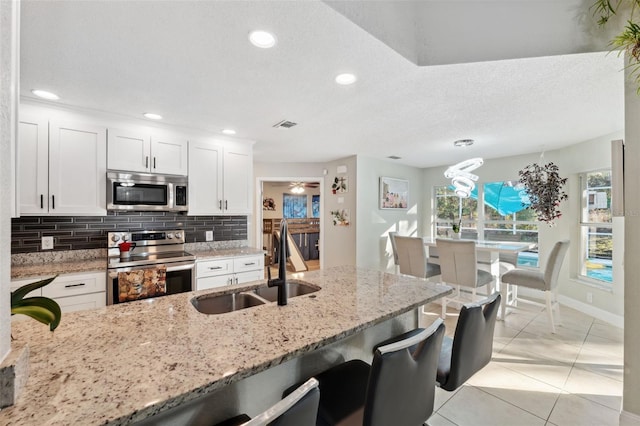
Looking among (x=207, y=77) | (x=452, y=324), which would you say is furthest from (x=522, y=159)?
(x=207, y=77)

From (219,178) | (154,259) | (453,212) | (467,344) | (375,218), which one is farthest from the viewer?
(453,212)

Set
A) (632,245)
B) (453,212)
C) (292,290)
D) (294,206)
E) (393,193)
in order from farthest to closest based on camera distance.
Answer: (294,206)
(453,212)
(393,193)
(292,290)
(632,245)

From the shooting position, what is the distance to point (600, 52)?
173cm

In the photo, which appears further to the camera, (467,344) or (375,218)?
(375,218)

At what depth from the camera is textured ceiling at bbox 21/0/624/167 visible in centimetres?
142

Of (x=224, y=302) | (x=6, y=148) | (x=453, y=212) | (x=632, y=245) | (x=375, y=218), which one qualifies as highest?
(x=6, y=148)

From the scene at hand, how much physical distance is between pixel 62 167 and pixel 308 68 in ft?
7.80

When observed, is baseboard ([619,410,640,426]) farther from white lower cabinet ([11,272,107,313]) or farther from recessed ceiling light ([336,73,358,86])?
white lower cabinet ([11,272,107,313])

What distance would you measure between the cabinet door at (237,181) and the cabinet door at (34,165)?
159 cm

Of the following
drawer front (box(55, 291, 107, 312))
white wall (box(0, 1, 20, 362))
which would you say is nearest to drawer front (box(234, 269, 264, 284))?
drawer front (box(55, 291, 107, 312))

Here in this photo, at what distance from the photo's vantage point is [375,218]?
4.87m

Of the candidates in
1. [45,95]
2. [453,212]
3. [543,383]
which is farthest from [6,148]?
[453,212]

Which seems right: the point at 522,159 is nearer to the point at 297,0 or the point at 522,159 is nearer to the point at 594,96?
the point at 594,96

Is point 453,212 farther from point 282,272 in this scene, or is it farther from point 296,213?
point 282,272
